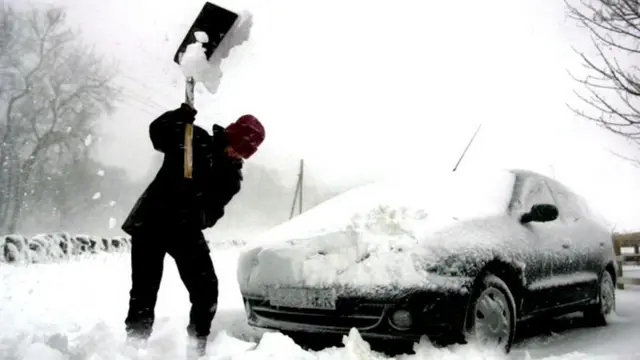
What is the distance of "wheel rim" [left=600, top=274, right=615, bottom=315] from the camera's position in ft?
10.5

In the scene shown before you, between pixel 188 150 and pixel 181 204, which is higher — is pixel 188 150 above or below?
above

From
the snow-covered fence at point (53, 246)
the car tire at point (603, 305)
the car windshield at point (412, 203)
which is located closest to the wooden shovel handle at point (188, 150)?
the snow-covered fence at point (53, 246)

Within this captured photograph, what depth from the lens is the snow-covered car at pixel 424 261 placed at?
2.07m

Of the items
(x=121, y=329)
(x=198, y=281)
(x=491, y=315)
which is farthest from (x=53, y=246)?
(x=491, y=315)

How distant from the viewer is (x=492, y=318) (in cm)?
224

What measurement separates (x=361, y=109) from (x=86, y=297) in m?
1.50

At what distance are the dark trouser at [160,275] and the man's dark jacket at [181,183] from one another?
0.05 m

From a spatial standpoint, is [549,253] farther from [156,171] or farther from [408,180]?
[156,171]

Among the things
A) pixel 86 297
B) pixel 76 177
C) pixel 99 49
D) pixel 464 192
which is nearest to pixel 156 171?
pixel 76 177

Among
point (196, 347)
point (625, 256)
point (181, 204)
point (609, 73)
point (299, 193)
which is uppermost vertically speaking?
point (609, 73)

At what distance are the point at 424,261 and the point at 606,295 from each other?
72.0 inches

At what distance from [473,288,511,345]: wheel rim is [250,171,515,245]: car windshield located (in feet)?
1.14

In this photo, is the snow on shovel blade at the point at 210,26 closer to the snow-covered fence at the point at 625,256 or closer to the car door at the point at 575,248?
the car door at the point at 575,248

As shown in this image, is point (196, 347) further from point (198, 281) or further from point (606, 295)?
point (606, 295)
